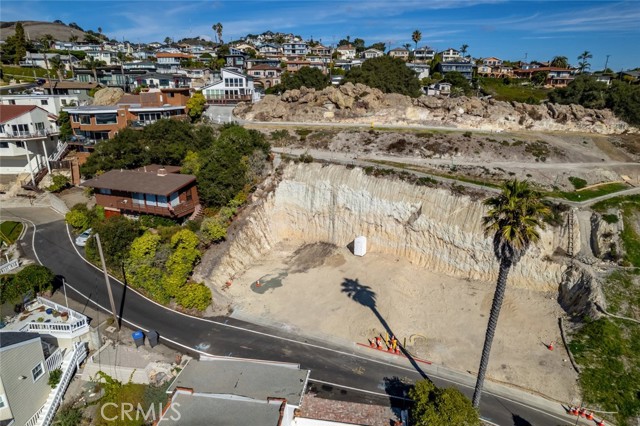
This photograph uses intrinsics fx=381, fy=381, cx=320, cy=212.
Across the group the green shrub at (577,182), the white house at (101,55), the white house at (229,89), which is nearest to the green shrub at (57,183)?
the white house at (229,89)

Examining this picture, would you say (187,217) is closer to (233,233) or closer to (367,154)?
(233,233)

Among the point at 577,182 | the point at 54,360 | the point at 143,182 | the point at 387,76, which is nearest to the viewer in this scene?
the point at 54,360

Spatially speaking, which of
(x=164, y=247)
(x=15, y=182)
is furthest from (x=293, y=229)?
(x=15, y=182)

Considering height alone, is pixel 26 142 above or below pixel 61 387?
above

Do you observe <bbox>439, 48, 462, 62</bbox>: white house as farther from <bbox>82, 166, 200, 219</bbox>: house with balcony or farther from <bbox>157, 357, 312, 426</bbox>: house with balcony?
<bbox>157, 357, 312, 426</bbox>: house with balcony

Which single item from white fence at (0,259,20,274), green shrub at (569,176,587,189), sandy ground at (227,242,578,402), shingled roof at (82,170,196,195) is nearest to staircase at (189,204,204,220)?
shingled roof at (82,170,196,195)

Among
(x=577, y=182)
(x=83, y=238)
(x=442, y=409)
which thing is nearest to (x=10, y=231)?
(x=83, y=238)

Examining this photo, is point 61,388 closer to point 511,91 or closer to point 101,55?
point 511,91
